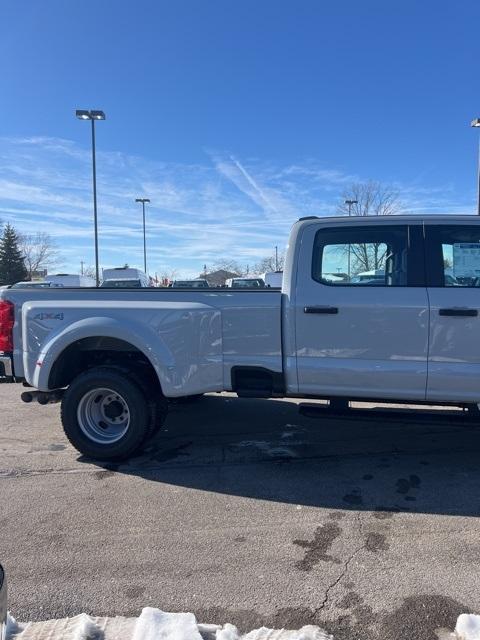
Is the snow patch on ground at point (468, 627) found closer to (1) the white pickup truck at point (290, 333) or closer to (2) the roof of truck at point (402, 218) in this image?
(1) the white pickup truck at point (290, 333)

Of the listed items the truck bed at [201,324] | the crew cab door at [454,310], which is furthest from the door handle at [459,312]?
the truck bed at [201,324]

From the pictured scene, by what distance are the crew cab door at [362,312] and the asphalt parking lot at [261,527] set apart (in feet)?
1.31

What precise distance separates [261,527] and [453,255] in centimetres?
266

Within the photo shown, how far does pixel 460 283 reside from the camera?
168 inches

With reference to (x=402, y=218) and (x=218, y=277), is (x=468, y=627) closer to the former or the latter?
(x=402, y=218)

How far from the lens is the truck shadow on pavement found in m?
4.08

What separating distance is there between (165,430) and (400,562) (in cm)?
329

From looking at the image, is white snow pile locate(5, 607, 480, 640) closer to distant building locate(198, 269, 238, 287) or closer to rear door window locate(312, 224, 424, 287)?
rear door window locate(312, 224, 424, 287)

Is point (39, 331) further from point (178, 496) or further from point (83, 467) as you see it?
point (178, 496)

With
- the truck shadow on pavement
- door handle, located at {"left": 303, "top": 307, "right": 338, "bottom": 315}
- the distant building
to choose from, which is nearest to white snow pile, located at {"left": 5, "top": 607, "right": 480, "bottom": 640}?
the truck shadow on pavement

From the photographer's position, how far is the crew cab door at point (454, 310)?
417 cm

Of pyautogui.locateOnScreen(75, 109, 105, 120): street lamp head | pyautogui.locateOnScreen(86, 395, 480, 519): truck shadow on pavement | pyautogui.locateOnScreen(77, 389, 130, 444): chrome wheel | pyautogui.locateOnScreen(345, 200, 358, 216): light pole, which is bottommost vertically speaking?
pyautogui.locateOnScreen(86, 395, 480, 519): truck shadow on pavement

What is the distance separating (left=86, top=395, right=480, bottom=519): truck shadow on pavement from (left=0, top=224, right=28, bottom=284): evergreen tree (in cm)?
5158

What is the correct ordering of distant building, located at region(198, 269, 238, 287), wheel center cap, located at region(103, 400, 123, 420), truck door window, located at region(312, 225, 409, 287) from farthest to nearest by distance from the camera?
distant building, located at region(198, 269, 238, 287), wheel center cap, located at region(103, 400, 123, 420), truck door window, located at region(312, 225, 409, 287)
